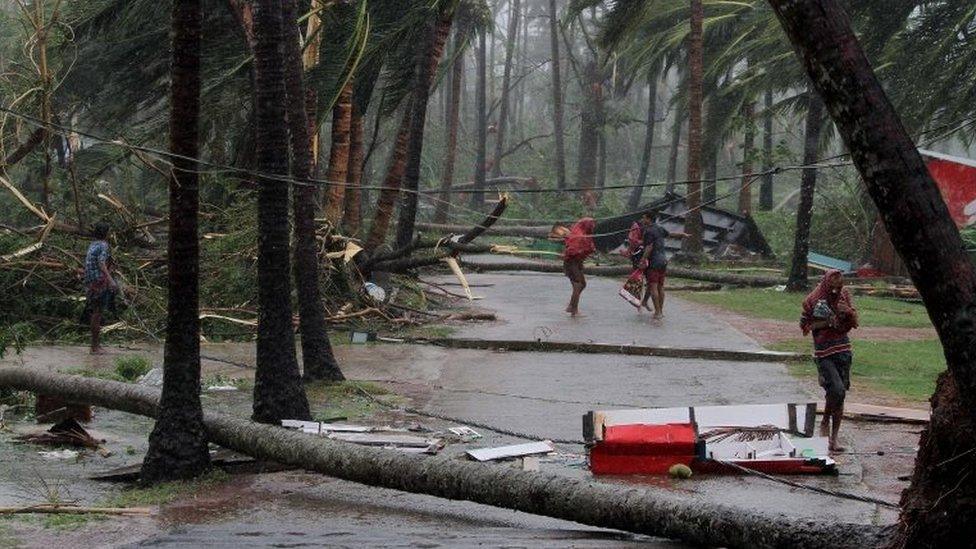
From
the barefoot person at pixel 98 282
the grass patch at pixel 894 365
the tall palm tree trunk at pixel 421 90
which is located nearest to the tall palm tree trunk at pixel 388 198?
the tall palm tree trunk at pixel 421 90

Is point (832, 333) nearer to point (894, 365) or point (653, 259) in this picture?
point (894, 365)

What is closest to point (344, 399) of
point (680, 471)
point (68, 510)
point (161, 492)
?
point (161, 492)

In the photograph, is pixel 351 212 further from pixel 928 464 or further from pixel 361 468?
pixel 928 464

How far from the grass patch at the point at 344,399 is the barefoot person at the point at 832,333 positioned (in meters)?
4.22

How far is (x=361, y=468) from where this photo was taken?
10227mm

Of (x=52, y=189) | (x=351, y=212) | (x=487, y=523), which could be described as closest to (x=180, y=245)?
(x=487, y=523)

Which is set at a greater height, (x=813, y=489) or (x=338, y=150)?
(x=338, y=150)

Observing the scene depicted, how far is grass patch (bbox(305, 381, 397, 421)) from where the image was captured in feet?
44.0

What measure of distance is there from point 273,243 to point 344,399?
224 centimetres

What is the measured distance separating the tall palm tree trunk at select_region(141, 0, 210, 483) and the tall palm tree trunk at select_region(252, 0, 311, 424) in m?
1.23

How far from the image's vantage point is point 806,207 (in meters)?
27.2

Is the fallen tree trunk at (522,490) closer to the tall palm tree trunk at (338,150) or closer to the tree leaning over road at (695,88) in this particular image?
the tall palm tree trunk at (338,150)

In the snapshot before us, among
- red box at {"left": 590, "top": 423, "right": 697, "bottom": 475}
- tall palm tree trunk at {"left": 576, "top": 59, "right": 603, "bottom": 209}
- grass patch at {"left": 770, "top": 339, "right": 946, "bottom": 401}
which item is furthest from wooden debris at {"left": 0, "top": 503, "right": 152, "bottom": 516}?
tall palm tree trunk at {"left": 576, "top": 59, "right": 603, "bottom": 209}

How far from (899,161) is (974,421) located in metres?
1.33
